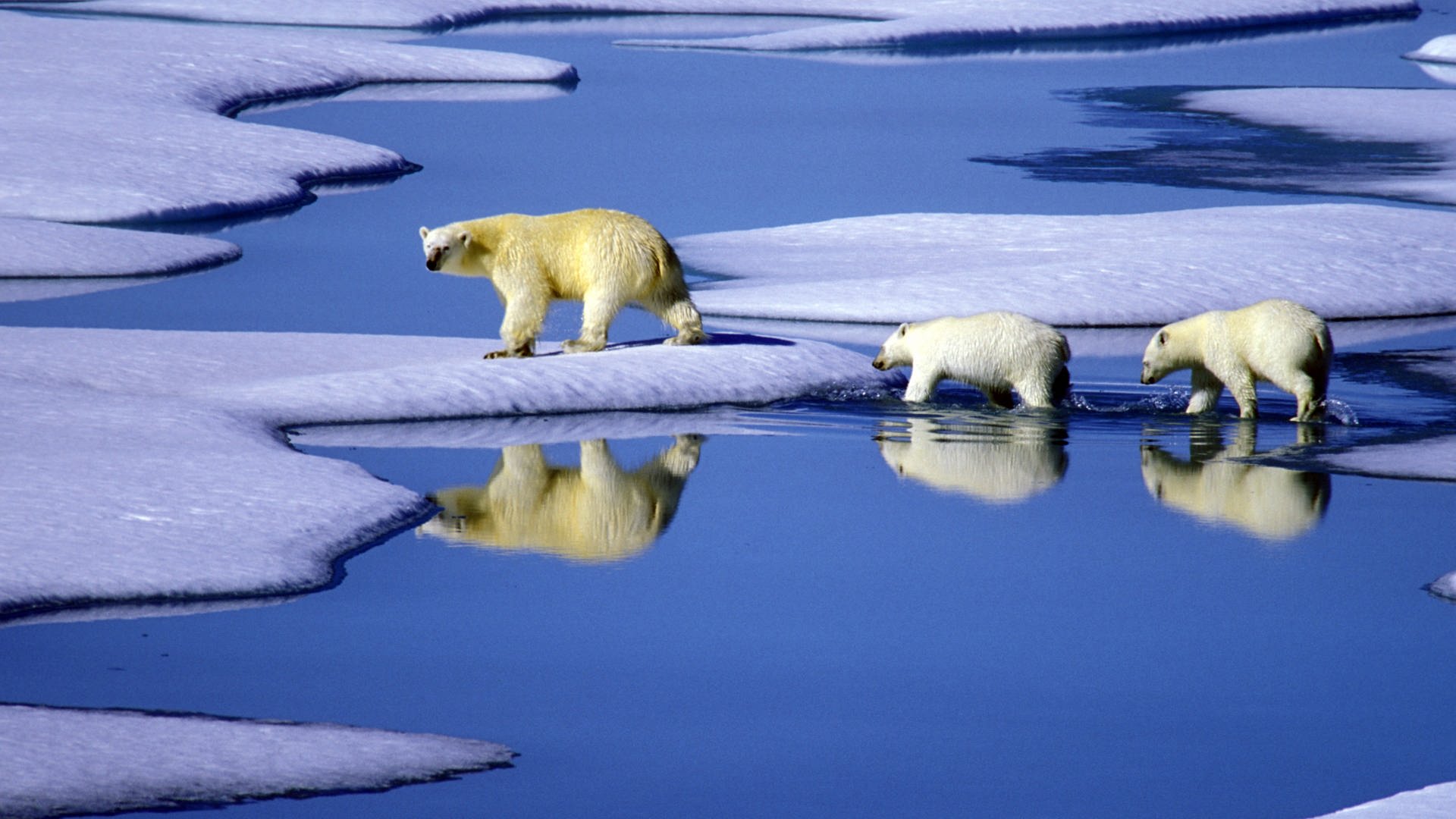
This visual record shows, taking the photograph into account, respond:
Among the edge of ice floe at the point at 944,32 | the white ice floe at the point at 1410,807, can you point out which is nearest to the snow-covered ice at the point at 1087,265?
the white ice floe at the point at 1410,807

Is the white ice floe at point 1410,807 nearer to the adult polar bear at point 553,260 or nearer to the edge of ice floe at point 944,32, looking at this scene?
the adult polar bear at point 553,260

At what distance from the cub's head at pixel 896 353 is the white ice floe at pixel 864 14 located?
660 inches

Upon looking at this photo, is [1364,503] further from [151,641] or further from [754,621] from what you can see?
[151,641]

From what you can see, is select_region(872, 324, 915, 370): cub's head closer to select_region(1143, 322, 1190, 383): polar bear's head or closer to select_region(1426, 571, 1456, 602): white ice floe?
select_region(1143, 322, 1190, 383): polar bear's head

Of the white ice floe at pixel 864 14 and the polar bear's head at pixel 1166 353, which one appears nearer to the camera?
the polar bear's head at pixel 1166 353

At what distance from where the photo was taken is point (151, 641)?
4.80m

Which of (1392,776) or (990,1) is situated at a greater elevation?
(990,1)

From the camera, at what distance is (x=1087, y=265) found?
428 inches

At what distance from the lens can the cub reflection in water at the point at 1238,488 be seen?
6.33m

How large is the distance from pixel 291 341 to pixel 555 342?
1.19m

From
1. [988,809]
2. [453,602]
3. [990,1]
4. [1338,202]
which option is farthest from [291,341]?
[990,1]

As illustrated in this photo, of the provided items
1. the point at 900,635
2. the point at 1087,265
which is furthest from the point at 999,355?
the point at 1087,265

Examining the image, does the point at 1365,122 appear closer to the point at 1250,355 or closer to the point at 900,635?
the point at 1250,355

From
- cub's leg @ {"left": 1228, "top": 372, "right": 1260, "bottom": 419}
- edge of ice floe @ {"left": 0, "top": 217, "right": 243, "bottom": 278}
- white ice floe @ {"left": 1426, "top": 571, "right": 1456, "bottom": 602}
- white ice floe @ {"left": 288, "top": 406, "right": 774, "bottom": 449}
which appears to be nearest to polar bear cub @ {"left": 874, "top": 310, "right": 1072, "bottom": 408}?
cub's leg @ {"left": 1228, "top": 372, "right": 1260, "bottom": 419}
